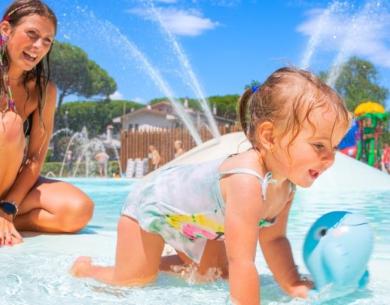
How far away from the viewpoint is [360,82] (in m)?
36.1

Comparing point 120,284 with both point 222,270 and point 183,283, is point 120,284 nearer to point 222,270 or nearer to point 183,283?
point 183,283

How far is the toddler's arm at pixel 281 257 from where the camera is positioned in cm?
203

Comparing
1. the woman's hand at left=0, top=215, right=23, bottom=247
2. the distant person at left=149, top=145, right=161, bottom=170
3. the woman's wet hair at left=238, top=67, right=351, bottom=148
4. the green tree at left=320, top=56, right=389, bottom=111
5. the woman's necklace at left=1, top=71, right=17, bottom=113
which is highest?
the green tree at left=320, top=56, right=389, bottom=111

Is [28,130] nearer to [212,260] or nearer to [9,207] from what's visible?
[9,207]

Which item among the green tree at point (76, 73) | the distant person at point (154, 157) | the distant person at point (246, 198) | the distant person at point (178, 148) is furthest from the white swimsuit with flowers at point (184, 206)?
the green tree at point (76, 73)

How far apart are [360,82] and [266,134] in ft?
118

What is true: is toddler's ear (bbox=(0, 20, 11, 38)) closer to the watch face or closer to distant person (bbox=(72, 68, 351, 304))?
the watch face

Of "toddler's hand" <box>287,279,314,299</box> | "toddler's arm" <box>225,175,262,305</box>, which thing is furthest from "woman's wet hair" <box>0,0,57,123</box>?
"toddler's hand" <box>287,279,314,299</box>

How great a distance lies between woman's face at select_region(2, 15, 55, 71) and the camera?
2979 millimetres

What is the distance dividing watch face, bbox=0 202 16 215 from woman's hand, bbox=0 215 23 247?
7cm

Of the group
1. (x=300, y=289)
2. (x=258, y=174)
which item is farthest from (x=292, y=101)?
(x=300, y=289)

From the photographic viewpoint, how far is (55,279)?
2219mm

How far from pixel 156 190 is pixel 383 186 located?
22.4 feet

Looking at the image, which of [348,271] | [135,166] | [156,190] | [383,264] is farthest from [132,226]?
[135,166]
